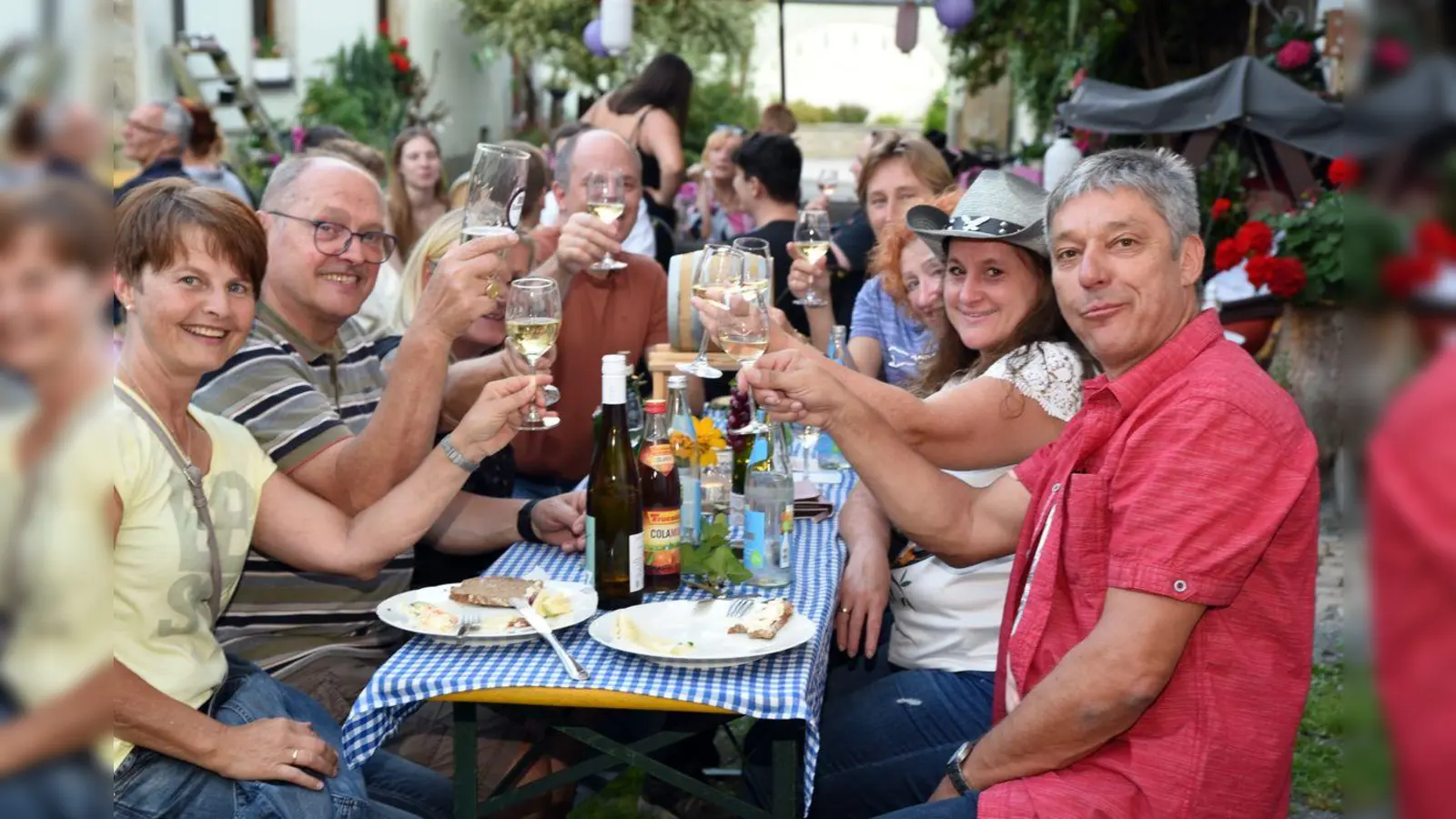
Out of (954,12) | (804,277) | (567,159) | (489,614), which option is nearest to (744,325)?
(489,614)

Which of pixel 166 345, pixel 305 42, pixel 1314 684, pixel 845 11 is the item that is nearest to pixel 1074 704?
pixel 166 345

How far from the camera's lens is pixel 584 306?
420cm


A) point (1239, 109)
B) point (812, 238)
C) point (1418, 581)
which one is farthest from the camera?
point (1239, 109)

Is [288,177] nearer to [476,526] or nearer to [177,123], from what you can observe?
[476,526]

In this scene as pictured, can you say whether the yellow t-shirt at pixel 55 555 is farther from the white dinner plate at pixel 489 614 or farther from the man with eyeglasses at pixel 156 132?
the man with eyeglasses at pixel 156 132

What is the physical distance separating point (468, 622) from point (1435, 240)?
1.99 meters

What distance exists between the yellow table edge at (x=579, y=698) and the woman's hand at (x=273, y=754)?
0.23 metres

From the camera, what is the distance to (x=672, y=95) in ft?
22.4

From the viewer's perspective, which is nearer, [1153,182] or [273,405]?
[1153,182]

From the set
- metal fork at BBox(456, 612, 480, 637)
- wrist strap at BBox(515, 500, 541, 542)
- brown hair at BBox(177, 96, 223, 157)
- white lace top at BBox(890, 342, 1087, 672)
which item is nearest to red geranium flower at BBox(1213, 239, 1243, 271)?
white lace top at BBox(890, 342, 1087, 672)

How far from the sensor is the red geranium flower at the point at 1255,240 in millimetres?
6973

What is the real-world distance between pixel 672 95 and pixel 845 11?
3179cm

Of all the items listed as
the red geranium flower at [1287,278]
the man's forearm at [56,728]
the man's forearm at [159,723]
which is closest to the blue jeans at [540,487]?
the man's forearm at [159,723]

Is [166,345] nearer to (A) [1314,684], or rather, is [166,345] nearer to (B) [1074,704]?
(B) [1074,704]
